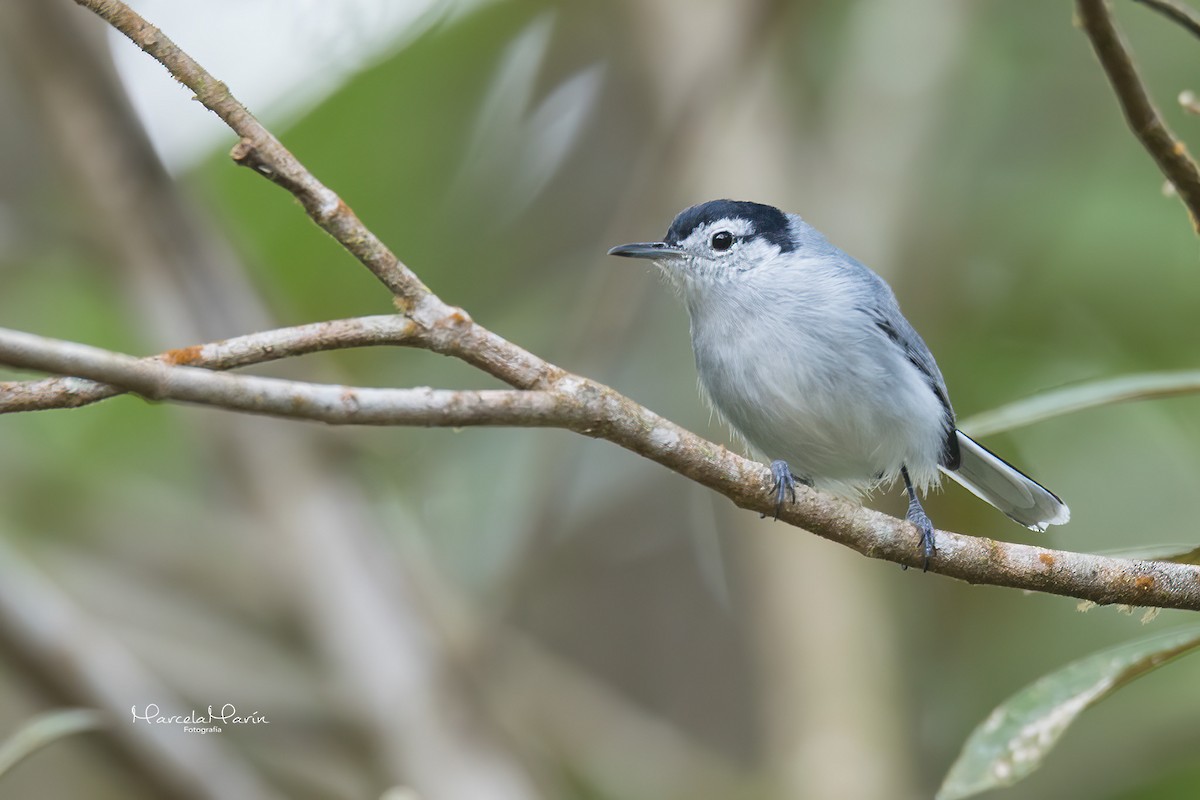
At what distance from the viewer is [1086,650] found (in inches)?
166

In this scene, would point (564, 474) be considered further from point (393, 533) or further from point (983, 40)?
point (983, 40)

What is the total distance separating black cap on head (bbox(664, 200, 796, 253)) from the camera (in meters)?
3.51

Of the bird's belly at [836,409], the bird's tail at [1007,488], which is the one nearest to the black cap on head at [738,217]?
the bird's belly at [836,409]

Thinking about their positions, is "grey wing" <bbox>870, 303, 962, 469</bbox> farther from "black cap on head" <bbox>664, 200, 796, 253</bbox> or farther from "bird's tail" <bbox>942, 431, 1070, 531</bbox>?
"black cap on head" <bbox>664, 200, 796, 253</bbox>

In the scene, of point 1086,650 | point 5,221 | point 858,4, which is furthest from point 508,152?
point 1086,650

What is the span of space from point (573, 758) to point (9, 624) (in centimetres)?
189

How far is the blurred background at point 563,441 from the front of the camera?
12.8 ft

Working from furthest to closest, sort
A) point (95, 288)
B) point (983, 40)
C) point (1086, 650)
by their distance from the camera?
point (983, 40) < point (95, 288) < point (1086, 650)

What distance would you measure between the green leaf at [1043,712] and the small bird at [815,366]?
555mm

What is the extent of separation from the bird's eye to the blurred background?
0.41 meters

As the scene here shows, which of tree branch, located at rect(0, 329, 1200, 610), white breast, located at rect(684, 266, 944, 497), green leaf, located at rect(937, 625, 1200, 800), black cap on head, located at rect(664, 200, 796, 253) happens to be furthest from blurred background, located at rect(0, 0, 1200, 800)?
tree branch, located at rect(0, 329, 1200, 610)

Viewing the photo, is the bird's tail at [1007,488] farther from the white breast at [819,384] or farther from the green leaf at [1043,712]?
the green leaf at [1043,712]

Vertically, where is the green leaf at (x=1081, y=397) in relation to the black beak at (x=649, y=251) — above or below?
below

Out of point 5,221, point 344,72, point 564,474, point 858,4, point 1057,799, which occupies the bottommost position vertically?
point 1057,799
